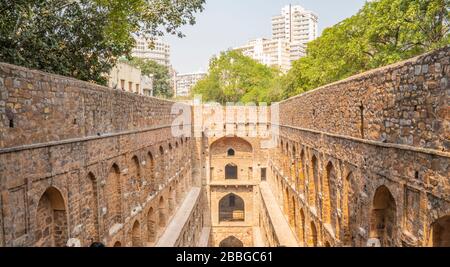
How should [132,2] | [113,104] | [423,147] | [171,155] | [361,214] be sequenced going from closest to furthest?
[423,147], [361,214], [113,104], [132,2], [171,155]

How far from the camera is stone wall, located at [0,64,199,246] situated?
6980 millimetres

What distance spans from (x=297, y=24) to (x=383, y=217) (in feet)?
474

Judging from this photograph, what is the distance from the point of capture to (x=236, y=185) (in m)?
Answer: 30.6

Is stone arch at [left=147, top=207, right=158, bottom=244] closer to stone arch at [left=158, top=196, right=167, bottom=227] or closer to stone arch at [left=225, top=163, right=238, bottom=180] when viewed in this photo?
stone arch at [left=158, top=196, right=167, bottom=227]

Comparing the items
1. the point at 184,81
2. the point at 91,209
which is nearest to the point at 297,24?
the point at 184,81

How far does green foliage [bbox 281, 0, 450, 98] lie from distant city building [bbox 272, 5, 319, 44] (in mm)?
121630

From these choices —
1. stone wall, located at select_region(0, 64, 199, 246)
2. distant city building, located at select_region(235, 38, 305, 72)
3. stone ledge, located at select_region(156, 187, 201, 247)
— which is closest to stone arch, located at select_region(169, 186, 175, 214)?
stone ledge, located at select_region(156, 187, 201, 247)

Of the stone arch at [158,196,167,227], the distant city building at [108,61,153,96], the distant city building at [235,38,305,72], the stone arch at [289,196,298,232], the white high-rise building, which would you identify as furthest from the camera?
the white high-rise building

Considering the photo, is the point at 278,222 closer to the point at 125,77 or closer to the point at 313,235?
the point at 313,235

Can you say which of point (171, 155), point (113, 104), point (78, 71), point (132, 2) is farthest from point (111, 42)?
point (171, 155)

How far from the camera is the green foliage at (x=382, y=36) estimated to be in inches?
681

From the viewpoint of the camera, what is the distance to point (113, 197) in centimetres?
1208
